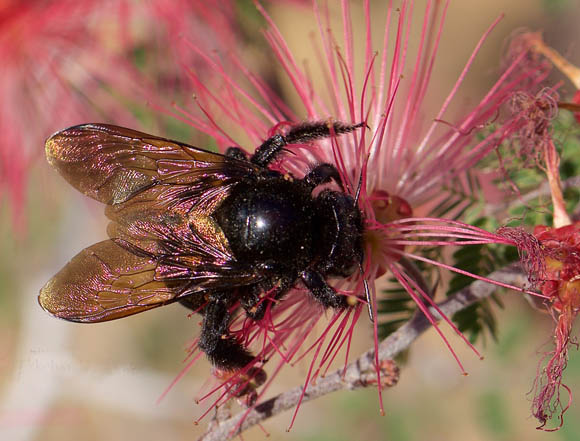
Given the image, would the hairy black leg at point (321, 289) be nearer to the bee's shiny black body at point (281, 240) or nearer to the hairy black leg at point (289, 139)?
the bee's shiny black body at point (281, 240)

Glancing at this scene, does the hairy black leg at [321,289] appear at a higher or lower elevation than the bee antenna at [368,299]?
higher

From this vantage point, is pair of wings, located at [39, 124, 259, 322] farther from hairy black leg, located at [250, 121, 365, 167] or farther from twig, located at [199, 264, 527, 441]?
twig, located at [199, 264, 527, 441]

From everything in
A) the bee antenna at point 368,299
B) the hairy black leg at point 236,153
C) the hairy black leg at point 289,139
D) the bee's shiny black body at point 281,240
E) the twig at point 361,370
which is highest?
the hairy black leg at point 236,153

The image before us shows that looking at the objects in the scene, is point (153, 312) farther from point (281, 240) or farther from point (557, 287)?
point (557, 287)

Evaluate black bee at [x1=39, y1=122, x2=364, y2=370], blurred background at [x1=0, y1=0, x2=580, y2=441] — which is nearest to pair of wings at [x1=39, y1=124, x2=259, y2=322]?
black bee at [x1=39, y1=122, x2=364, y2=370]

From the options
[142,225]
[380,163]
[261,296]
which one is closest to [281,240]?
[261,296]

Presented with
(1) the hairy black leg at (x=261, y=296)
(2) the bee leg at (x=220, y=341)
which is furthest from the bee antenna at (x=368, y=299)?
(2) the bee leg at (x=220, y=341)

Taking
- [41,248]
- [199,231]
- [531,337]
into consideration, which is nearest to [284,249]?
[199,231]

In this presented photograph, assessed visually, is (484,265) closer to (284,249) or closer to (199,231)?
(284,249)
